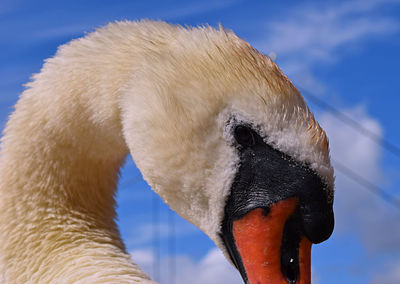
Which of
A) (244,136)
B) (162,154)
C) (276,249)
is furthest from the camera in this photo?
(162,154)

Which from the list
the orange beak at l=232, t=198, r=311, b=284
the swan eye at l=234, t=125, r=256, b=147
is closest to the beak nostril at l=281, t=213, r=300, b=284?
the orange beak at l=232, t=198, r=311, b=284

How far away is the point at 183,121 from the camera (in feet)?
10.6

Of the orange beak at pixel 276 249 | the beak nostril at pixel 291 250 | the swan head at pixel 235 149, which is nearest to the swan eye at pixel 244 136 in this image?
the swan head at pixel 235 149

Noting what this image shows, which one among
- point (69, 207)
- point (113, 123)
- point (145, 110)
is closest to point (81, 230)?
point (69, 207)

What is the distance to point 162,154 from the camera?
3328 millimetres

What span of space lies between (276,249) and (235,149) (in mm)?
604

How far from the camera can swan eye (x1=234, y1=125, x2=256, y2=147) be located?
3135 mm

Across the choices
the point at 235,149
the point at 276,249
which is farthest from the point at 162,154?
the point at 276,249

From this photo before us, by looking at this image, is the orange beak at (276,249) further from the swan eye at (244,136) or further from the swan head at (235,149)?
the swan eye at (244,136)

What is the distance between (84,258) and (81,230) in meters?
0.28

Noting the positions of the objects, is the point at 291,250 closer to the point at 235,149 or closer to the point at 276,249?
the point at 276,249

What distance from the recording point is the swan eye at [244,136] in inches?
123

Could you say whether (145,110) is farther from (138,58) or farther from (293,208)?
(293,208)

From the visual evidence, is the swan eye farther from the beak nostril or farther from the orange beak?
the beak nostril
